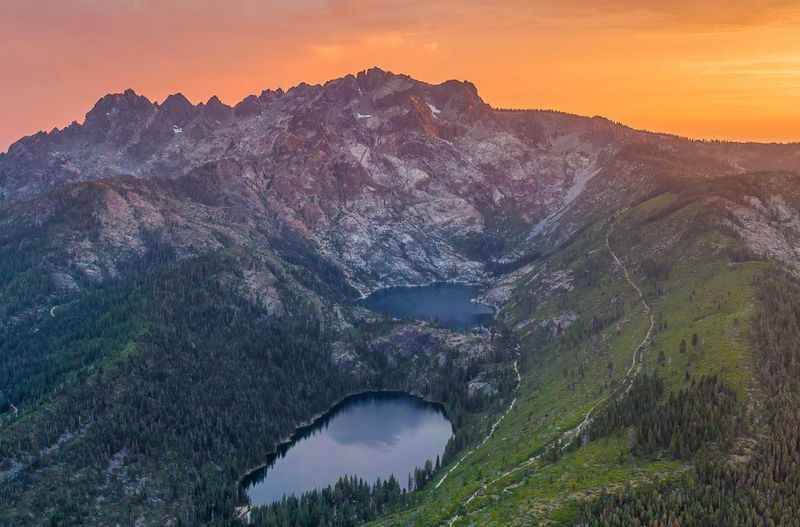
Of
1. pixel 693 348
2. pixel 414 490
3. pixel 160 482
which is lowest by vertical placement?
pixel 414 490

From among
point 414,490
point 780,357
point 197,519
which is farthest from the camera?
point 414,490

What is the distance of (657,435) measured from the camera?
139375 millimetres

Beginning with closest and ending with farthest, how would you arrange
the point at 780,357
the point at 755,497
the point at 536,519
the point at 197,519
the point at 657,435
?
the point at 755,497 < the point at 536,519 < the point at 657,435 < the point at 780,357 < the point at 197,519

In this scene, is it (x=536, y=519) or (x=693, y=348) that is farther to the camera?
(x=693, y=348)

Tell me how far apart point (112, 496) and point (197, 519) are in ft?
87.9

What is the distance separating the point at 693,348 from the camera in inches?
6900

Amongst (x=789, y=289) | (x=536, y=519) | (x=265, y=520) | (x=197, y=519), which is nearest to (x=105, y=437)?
(x=197, y=519)

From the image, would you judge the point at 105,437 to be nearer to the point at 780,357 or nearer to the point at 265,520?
the point at 265,520

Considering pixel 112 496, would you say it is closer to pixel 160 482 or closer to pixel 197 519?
pixel 160 482

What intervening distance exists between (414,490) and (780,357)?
346 feet

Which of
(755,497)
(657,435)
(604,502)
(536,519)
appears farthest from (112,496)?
(755,497)

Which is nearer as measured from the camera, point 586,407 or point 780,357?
point 780,357

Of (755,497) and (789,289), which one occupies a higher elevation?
(789,289)

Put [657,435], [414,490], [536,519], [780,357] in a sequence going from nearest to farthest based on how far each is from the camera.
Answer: [536,519] → [657,435] → [780,357] → [414,490]
